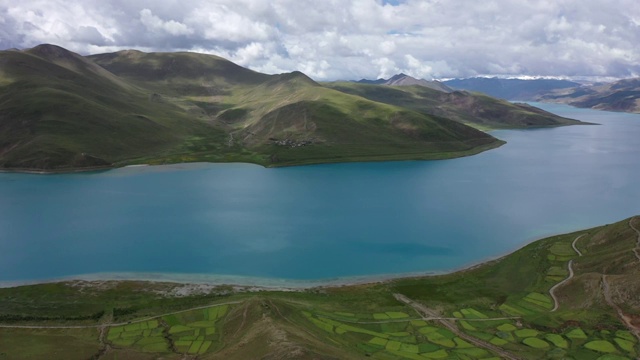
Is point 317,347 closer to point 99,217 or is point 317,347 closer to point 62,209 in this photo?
point 99,217

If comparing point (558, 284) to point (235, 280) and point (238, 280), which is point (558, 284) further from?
point (235, 280)

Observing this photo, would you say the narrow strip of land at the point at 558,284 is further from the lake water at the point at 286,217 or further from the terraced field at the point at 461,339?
the lake water at the point at 286,217

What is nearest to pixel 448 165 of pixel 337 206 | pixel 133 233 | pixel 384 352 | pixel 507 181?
pixel 507 181

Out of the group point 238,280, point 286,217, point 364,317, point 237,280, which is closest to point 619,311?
point 364,317

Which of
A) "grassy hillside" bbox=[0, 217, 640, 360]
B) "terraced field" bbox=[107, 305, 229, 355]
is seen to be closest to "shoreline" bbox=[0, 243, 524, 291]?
"grassy hillside" bbox=[0, 217, 640, 360]

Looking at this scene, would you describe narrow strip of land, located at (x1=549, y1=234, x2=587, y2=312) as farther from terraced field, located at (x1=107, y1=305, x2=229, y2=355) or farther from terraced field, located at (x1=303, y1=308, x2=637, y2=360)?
terraced field, located at (x1=107, y1=305, x2=229, y2=355)

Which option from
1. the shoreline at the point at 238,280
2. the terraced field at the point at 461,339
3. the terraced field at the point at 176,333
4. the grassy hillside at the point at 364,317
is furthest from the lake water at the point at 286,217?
the terraced field at the point at 461,339
